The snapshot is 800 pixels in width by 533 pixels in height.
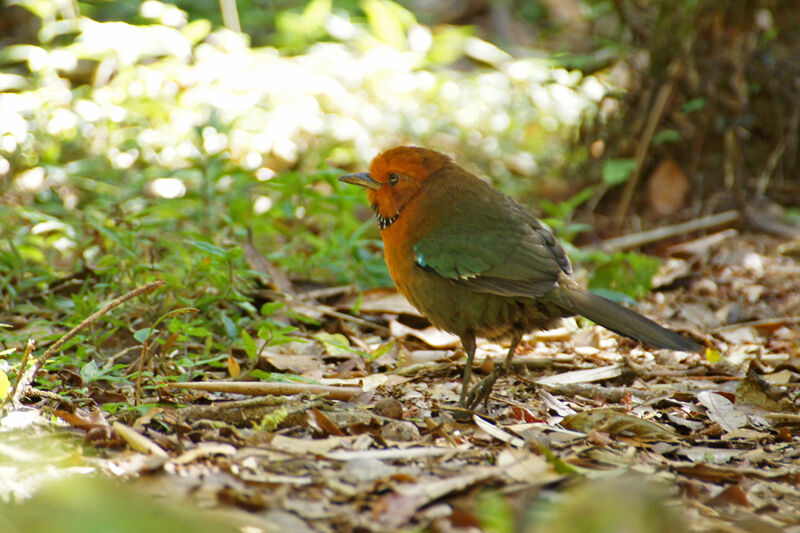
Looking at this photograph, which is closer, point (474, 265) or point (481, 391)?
point (481, 391)

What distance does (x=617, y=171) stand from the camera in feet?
21.4

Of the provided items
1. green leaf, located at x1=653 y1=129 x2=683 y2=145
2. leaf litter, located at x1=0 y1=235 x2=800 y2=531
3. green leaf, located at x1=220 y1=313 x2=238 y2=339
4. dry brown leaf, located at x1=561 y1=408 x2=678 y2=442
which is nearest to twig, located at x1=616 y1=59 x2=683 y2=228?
green leaf, located at x1=653 y1=129 x2=683 y2=145

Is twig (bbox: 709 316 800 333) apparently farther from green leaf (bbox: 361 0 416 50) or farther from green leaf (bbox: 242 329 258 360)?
green leaf (bbox: 361 0 416 50)

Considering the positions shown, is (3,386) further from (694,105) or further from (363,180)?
(694,105)

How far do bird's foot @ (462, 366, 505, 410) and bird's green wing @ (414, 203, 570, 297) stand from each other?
1.21ft

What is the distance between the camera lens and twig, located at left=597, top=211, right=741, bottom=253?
5.87m

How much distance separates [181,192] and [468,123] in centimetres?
346

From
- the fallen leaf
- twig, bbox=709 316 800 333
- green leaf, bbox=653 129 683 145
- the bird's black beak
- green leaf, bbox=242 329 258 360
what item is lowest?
twig, bbox=709 316 800 333

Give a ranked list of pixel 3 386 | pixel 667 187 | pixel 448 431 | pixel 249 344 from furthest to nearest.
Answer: pixel 667 187
pixel 249 344
pixel 448 431
pixel 3 386

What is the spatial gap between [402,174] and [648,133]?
347 cm

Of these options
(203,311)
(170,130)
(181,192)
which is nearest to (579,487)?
(203,311)

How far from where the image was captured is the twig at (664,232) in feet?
19.3

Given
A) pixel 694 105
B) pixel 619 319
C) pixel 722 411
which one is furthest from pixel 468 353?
pixel 694 105

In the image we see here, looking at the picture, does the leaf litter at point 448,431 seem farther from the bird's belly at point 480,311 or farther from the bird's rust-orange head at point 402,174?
the bird's rust-orange head at point 402,174
